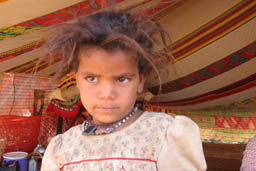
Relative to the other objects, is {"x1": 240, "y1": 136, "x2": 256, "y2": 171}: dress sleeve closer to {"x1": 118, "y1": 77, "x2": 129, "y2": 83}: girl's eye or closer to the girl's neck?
the girl's neck

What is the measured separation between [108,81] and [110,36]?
0.14m

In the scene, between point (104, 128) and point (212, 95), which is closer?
point (104, 128)

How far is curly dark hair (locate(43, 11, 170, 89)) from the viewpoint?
0.82 meters

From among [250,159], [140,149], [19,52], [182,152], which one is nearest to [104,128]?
[140,149]

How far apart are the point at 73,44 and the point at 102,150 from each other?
1.26 ft

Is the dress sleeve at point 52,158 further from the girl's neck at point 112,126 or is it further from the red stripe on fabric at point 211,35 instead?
the red stripe on fabric at point 211,35

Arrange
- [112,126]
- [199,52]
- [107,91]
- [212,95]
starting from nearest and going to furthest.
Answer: [107,91] → [112,126] → [199,52] → [212,95]

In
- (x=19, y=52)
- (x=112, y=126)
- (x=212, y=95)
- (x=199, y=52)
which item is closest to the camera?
(x=112, y=126)

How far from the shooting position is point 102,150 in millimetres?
862


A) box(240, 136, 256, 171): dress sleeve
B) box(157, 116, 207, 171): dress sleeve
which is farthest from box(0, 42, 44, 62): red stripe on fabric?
box(240, 136, 256, 171): dress sleeve

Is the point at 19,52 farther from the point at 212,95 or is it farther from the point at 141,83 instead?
the point at 212,95

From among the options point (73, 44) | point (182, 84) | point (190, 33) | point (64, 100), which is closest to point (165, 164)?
A: point (73, 44)

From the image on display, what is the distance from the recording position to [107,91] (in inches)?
31.2

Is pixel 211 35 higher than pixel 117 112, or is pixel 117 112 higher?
pixel 211 35
